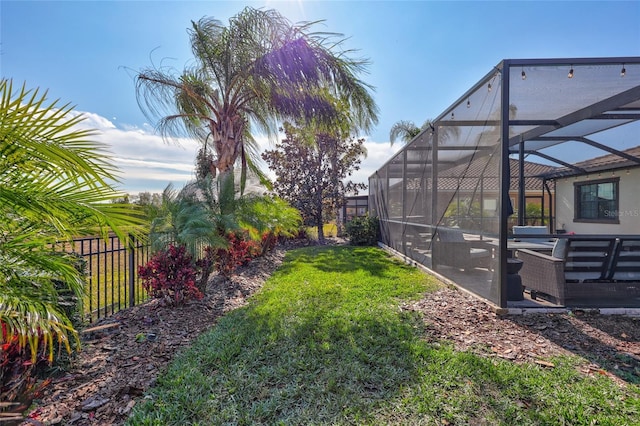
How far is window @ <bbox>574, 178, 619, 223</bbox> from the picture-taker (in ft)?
27.9

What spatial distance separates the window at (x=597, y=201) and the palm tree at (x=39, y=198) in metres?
12.3

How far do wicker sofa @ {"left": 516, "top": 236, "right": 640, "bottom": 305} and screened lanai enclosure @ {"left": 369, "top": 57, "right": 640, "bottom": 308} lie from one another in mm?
16

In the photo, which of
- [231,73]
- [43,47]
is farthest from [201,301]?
[231,73]

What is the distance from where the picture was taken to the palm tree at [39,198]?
1617 millimetres

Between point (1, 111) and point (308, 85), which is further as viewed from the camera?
point (308, 85)

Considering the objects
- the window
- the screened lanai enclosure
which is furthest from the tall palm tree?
the window

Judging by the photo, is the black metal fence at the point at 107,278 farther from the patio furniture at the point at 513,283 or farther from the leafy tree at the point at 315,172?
the leafy tree at the point at 315,172

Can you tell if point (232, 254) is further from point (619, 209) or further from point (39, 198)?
point (619, 209)

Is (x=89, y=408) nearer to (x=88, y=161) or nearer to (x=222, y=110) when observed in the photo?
(x=88, y=161)

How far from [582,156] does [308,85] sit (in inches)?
319

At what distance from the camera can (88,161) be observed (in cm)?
A: 194

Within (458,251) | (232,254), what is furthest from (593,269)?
(232,254)

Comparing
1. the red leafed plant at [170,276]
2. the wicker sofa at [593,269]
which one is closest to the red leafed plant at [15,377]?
the red leafed plant at [170,276]

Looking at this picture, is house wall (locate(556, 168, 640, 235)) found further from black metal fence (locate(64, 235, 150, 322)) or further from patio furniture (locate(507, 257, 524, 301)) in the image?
black metal fence (locate(64, 235, 150, 322))
